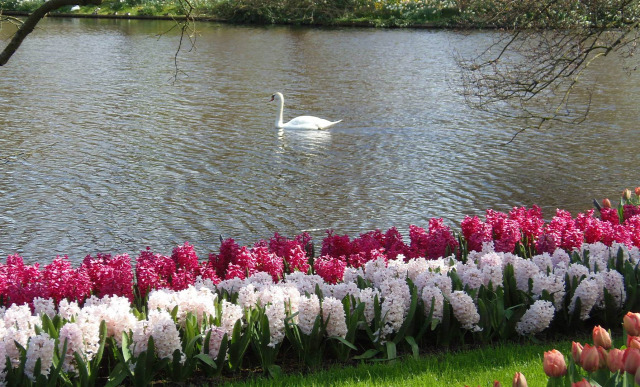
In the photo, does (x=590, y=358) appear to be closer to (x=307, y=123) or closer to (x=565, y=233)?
(x=565, y=233)

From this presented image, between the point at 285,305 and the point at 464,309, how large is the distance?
1.03m

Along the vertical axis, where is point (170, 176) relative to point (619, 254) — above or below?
below

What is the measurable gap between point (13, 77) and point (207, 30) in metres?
13.5

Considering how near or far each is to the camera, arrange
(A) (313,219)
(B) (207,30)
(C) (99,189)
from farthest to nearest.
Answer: (B) (207,30) → (C) (99,189) → (A) (313,219)

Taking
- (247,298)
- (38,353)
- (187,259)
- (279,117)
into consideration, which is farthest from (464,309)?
(279,117)

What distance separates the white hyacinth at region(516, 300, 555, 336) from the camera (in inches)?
179

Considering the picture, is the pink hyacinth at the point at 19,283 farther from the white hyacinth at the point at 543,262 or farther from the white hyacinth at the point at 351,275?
the white hyacinth at the point at 543,262

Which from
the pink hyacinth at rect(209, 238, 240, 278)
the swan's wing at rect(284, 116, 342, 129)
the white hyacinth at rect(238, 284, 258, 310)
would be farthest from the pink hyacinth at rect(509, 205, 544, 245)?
the swan's wing at rect(284, 116, 342, 129)

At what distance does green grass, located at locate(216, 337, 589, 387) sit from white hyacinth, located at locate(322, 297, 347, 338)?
0.19m

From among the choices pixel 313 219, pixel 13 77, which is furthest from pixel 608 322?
pixel 13 77

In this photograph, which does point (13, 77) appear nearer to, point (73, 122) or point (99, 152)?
point (73, 122)

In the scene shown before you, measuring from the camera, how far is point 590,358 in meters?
2.50

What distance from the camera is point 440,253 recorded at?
19.0ft

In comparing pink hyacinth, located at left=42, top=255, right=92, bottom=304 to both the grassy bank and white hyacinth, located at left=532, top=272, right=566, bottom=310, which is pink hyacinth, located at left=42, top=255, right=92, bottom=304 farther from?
the grassy bank
